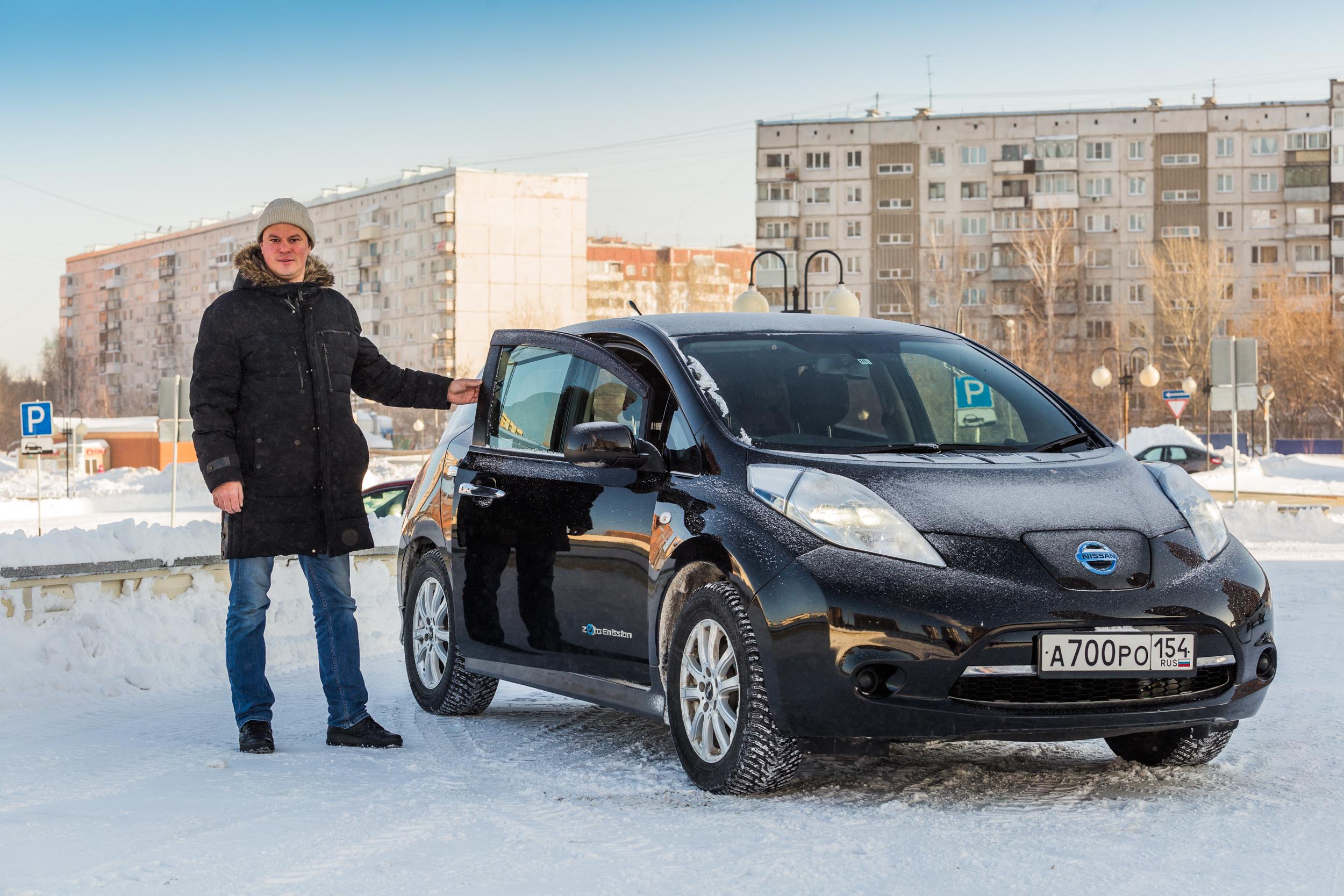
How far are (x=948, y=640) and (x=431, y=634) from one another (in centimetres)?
328

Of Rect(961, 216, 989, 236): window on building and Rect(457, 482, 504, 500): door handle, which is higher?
Rect(961, 216, 989, 236): window on building

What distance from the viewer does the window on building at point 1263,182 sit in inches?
3922

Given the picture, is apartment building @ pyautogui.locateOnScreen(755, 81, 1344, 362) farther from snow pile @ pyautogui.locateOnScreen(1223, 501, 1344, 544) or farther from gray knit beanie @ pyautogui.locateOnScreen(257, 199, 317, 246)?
gray knit beanie @ pyautogui.locateOnScreen(257, 199, 317, 246)

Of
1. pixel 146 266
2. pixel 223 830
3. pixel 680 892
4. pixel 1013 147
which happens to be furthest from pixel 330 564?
pixel 146 266

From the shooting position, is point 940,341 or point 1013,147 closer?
point 940,341

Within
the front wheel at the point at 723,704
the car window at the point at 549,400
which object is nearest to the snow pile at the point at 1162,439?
the car window at the point at 549,400

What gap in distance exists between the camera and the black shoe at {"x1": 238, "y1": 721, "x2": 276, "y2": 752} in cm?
651

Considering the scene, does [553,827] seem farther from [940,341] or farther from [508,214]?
[508,214]

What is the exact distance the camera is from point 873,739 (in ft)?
16.8

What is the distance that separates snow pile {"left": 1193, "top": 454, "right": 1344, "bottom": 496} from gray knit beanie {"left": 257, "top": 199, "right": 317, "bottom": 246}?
29921 mm

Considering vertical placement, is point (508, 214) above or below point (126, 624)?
above

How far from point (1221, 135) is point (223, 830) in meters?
102

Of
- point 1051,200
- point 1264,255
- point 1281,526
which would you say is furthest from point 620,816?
point 1264,255

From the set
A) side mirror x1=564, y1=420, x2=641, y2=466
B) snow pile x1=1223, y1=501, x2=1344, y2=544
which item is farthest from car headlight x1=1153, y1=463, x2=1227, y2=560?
snow pile x1=1223, y1=501, x2=1344, y2=544
